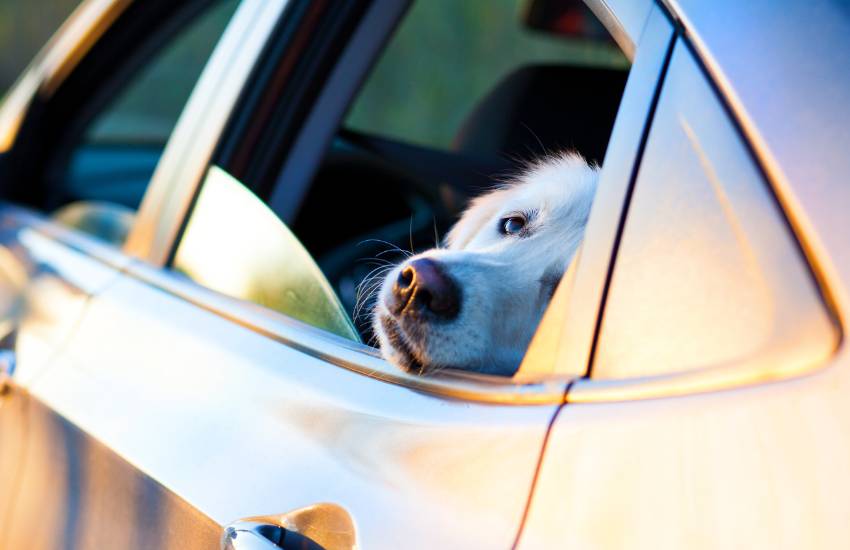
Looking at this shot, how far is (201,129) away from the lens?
2.40 meters

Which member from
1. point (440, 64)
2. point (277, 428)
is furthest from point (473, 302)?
point (440, 64)

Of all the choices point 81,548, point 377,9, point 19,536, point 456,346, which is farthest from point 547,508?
point 377,9

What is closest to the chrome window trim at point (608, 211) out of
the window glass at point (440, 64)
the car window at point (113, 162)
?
the car window at point (113, 162)

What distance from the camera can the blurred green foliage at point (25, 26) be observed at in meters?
15.7

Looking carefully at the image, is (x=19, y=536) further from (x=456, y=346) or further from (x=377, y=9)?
(x=377, y=9)

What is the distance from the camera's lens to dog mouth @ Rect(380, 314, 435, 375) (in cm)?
149

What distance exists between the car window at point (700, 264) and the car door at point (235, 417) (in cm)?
9

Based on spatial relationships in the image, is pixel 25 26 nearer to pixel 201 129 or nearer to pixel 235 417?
pixel 201 129

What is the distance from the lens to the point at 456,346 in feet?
5.13

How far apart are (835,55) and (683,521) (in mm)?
525

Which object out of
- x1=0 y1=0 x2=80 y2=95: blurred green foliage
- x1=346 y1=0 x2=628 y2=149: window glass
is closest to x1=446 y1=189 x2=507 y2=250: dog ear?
x1=346 y1=0 x2=628 y2=149: window glass

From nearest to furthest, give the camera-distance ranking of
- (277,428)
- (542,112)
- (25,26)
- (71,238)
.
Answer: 1. (277,428)
2. (71,238)
3. (542,112)
4. (25,26)

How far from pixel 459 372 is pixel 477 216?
3.61ft

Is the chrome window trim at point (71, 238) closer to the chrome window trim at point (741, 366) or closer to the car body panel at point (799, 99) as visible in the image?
the chrome window trim at point (741, 366)
